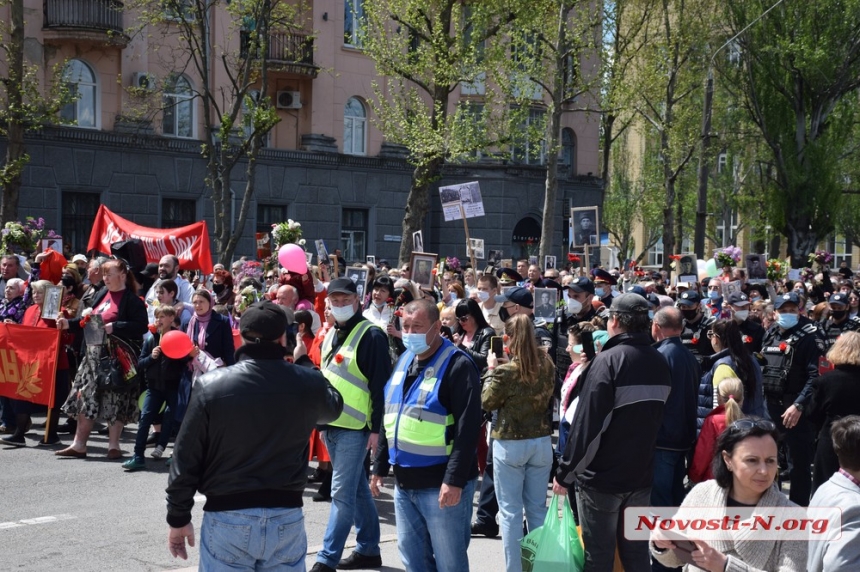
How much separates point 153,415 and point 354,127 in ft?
81.8

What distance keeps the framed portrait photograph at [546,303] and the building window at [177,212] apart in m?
20.8

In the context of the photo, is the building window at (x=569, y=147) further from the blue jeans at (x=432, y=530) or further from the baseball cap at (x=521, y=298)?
the blue jeans at (x=432, y=530)

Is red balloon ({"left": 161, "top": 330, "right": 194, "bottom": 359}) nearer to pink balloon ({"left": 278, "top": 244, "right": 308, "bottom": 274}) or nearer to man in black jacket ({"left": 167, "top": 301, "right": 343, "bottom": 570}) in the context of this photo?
pink balloon ({"left": 278, "top": 244, "right": 308, "bottom": 274})

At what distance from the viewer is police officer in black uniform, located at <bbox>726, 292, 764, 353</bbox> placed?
10.8 metres

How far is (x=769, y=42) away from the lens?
33.1m

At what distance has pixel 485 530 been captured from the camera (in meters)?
8.25

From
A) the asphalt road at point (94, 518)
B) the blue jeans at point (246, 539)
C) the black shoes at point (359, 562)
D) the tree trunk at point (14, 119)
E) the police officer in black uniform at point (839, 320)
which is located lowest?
the asphalt road at point (94, 518)

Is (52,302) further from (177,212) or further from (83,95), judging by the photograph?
(177,212)

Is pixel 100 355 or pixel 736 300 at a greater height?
pixel 736 300

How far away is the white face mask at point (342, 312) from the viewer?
23.6 feet

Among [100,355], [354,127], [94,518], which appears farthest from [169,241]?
[354,127]

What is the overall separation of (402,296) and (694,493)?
23.3 ft

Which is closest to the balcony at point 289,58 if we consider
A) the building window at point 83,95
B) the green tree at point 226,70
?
the green tree at point 226,70

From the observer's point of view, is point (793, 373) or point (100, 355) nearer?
point (793, 373)
